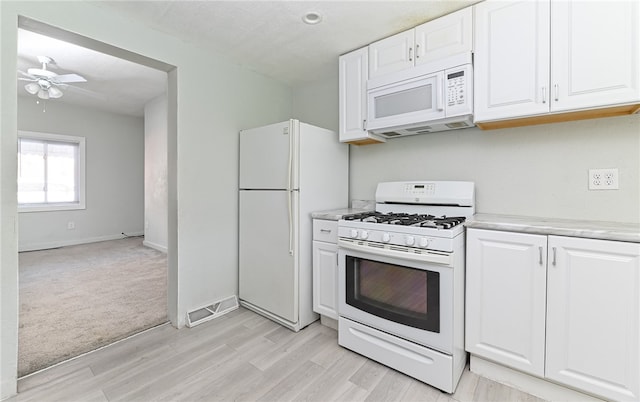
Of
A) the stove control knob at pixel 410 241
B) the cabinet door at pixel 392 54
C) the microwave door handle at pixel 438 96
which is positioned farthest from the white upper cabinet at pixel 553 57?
the stove control knob at pixel 410 241

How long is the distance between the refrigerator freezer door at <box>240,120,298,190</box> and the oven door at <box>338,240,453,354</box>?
31.4 inches

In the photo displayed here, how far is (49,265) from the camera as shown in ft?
13.6

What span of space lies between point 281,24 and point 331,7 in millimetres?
430

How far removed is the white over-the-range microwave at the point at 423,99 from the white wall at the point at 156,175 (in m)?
3.96

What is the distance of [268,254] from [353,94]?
161 centimetres

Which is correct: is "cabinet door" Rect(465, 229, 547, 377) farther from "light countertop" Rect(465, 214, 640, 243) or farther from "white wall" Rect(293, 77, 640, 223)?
"white wall" Rect(293, 77, 640, 223)

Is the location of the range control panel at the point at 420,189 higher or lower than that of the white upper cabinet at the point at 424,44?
lower

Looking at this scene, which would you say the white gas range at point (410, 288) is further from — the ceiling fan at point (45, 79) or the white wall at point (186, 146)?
the ceiling fan at point (45, 79)

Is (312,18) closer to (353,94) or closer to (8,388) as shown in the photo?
(353,94)

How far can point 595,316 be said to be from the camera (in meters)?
1.43

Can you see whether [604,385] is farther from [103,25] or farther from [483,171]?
[103,25]

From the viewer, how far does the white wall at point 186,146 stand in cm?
162

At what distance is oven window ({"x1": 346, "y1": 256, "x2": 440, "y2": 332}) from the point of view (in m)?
1.71

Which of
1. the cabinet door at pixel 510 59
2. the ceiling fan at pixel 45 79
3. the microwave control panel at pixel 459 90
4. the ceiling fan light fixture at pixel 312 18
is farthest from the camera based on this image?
the ceiling fan at pixel 45 79
